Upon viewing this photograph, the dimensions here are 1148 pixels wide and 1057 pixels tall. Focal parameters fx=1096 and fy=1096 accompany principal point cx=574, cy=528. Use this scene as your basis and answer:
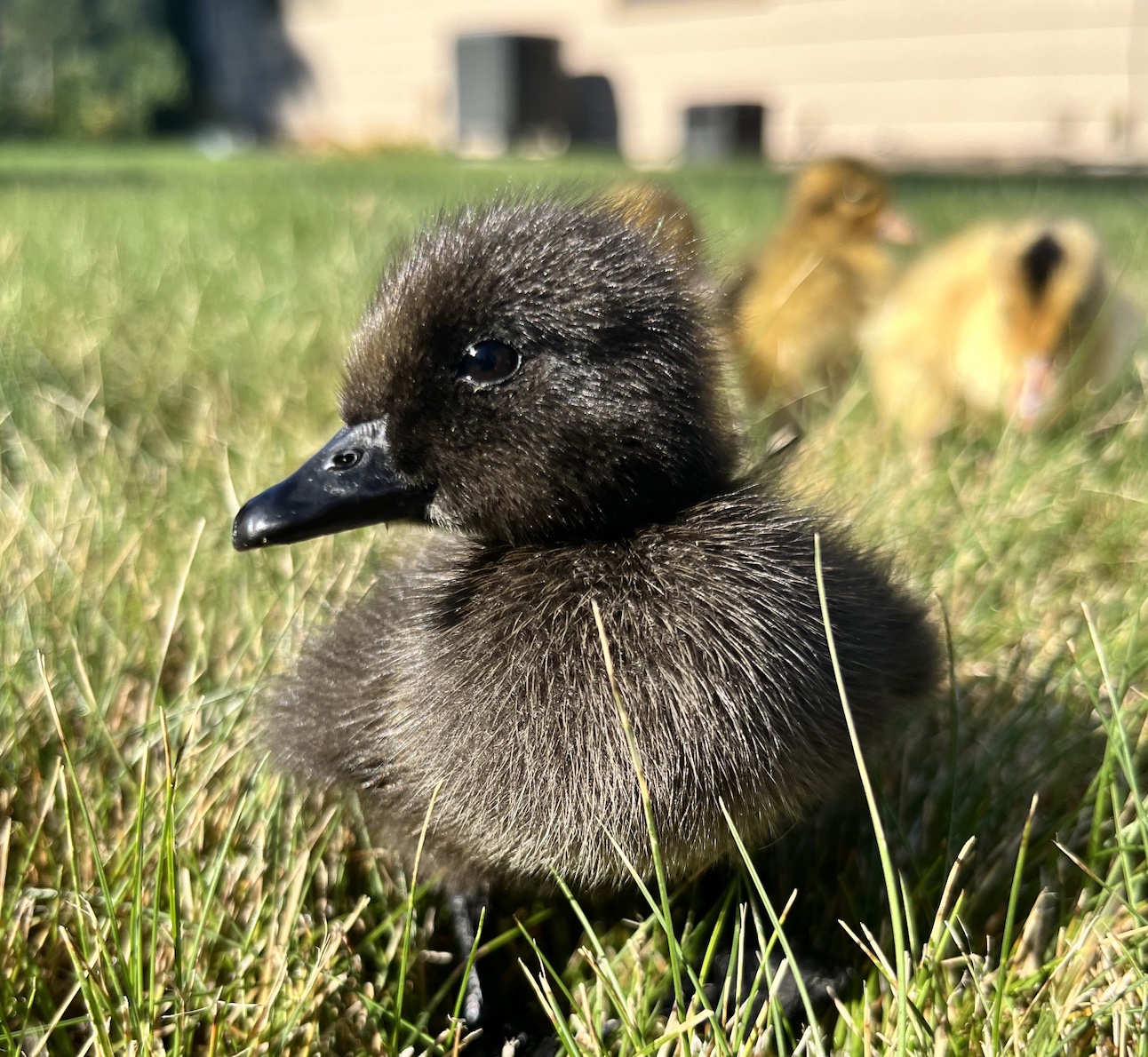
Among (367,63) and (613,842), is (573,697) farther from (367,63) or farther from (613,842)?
(367,63)

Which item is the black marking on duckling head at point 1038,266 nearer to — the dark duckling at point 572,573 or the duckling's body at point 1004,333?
the duckling's body at point 1004,333

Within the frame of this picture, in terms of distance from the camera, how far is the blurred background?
10.7 metres

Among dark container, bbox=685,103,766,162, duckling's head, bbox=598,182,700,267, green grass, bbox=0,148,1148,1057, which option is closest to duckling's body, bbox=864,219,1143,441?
green grass, bbox=0,148,1148,1057

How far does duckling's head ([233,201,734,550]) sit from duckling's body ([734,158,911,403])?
3.82 feet

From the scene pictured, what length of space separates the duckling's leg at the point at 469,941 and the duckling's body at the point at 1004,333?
161 centimetres

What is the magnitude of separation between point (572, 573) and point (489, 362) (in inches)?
8.1

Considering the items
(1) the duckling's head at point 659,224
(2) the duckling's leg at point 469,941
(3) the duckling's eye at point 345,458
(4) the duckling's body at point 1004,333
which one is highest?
(1) the duckling's head at point 659,224

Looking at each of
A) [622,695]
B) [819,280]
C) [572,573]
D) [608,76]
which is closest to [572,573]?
[572,573]

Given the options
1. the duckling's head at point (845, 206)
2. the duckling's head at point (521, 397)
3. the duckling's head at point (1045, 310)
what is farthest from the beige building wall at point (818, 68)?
the duckling's head at point (521, 397)

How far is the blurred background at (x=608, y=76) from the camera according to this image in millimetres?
10727

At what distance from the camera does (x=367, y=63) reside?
688 inches

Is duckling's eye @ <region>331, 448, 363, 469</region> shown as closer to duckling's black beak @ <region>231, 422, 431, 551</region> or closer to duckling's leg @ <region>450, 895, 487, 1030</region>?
duckling's black beak @ <region>231, 422, 431, 551</region>

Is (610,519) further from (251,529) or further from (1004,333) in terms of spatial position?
(1004,333)

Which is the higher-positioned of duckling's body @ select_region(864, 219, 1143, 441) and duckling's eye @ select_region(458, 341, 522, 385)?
duckling's eye @ select_region(458, 341, 522, 385)
